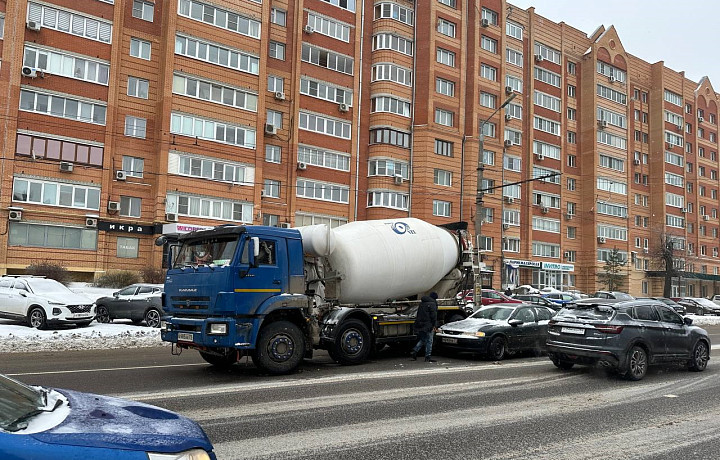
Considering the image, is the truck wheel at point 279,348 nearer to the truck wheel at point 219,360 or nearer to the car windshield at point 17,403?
the truck wheel at point 219,360

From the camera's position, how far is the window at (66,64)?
30.5m

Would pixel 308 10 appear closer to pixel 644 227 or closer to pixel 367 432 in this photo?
pixel 367 432

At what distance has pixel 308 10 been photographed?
40719 millimetres

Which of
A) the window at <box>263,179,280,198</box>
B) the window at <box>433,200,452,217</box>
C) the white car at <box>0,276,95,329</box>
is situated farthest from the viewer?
the window at <box>433,200,452,217</box>

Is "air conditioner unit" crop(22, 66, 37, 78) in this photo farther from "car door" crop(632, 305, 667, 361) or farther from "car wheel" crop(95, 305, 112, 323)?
"car door" crop(632, 305, 667, 361)

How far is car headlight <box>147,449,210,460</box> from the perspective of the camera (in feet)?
8.71

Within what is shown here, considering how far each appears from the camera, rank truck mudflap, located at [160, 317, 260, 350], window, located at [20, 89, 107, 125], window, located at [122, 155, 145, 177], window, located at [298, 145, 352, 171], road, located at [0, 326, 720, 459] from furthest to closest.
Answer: window, located at [298, 145, 352, 171], window, located at [122, 155, 145, 177], window, located at [20, 89, 107, 125], truck mudflap, located at [160, 317, 260, 350], road, located at [0, 326, 720, 459]

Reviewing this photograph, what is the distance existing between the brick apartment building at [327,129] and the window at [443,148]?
6.4 inches

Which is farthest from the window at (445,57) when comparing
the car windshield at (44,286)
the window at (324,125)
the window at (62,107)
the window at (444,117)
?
the car windshield at (44,286)

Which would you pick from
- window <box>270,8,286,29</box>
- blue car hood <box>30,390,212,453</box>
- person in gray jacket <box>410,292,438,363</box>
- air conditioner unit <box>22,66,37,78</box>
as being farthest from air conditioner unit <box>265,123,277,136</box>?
blue car hood <box>30,390,212,453</box>

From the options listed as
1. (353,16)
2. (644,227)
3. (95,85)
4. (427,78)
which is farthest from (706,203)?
(95,85)

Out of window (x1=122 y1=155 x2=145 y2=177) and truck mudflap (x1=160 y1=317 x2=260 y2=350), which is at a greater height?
window (x1=122 y1=155 x2=145 y2=177)

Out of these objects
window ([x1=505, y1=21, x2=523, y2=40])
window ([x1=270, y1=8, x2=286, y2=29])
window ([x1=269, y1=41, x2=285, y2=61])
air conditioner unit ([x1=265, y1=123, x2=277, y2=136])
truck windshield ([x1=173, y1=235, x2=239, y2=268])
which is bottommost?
truck windshield ([x1=173, y1=235, x2=239, y2=268])

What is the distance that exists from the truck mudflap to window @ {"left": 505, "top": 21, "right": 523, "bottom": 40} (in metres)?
49.4
